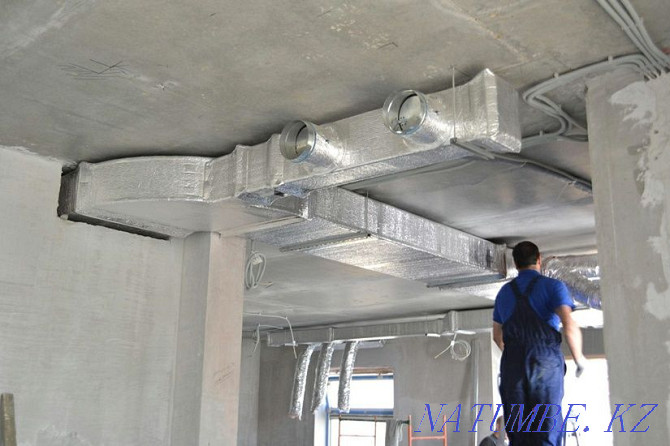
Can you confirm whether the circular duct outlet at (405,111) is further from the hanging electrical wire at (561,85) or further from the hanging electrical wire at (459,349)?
the hanging electrical wire at (459,349)

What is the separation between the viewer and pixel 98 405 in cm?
344

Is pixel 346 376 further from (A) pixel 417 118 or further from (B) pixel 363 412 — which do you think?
(A) pixel 417 118

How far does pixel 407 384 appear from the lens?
27.4 ft

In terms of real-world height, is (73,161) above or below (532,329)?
above

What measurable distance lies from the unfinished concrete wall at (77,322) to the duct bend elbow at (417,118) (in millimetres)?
1779

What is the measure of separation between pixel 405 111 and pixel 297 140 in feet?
1.66

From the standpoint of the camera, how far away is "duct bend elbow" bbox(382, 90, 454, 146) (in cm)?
247

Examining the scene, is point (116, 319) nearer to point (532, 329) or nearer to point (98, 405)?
point (98, 405)

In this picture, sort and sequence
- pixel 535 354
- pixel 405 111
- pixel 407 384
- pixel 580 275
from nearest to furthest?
pixel 405 111, pixel 535 354, pixel 580 275, pixel 407 384

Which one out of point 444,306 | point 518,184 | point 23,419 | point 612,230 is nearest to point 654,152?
point 612,230

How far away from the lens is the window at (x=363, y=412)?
9.19 metres

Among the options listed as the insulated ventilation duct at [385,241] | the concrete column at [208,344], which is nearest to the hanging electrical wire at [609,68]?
the insulated ventilation duct at [385,241]

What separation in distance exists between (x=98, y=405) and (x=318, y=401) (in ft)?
18.9

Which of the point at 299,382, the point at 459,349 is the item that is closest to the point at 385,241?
the point at 459,349
